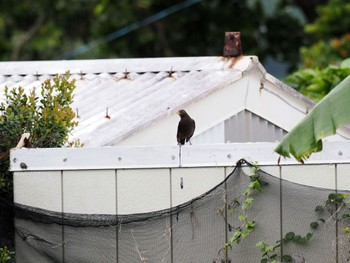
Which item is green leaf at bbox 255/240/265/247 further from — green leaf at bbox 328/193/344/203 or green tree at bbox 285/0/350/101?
green tree at bbox 285/0/350/101

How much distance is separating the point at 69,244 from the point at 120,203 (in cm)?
41

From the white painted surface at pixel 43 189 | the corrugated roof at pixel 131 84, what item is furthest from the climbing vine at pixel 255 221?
the corrugated roof at pixel 131 84

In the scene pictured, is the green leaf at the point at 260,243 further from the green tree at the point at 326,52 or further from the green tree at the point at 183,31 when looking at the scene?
the green tree at the point at 183,31

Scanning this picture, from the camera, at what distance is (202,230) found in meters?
7.22

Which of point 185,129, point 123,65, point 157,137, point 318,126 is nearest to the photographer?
point 318,126

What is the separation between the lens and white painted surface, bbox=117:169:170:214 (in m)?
7.37

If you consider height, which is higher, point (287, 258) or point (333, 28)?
point (333, 28)

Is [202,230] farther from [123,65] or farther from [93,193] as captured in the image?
[123,65]

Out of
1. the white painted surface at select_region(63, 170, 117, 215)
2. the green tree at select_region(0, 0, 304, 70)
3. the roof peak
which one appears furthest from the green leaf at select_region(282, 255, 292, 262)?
the green tree at select_region(0, 0, 304, 70)

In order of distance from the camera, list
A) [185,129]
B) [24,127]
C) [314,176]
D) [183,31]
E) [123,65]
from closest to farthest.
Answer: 1. [314,176]
2. [24,127]
3. [185,129]
4. [123,65]
5. [183,31]

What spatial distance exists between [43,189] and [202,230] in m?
1.04

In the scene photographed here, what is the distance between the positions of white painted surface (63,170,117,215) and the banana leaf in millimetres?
1142

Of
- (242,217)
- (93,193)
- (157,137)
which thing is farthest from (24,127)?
(242,217)

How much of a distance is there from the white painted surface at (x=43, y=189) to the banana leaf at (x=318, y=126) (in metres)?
1.46
